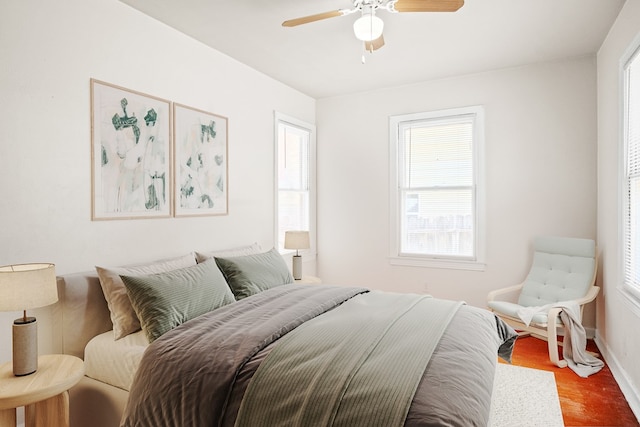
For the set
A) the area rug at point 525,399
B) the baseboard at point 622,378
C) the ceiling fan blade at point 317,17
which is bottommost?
the area rug at point 525,399

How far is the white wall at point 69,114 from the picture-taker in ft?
7.21

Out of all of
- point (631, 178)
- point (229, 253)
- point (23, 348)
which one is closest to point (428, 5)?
point (631, 178)

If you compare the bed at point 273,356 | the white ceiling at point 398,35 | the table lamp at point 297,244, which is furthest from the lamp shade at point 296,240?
the white ceiling at point 398,35

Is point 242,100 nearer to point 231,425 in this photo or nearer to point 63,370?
point 63,370

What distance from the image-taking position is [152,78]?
120 inches

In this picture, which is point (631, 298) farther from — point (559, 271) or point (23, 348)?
point (23, 348)

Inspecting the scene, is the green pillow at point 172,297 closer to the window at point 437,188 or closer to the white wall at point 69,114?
the white wall at point 69,114

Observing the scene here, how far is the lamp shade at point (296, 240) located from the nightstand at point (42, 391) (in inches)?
94.3

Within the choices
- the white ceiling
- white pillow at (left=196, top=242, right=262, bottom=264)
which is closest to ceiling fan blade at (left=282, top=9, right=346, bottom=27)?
the white ceiling

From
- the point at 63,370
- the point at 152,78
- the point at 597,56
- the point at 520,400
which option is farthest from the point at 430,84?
the point at 63,370

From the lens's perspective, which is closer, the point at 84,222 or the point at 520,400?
the point at 84,222

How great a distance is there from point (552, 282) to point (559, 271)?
129 mm

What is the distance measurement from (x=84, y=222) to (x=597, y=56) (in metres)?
4.70

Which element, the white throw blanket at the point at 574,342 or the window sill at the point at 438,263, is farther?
the window sill at the point at 438,263
